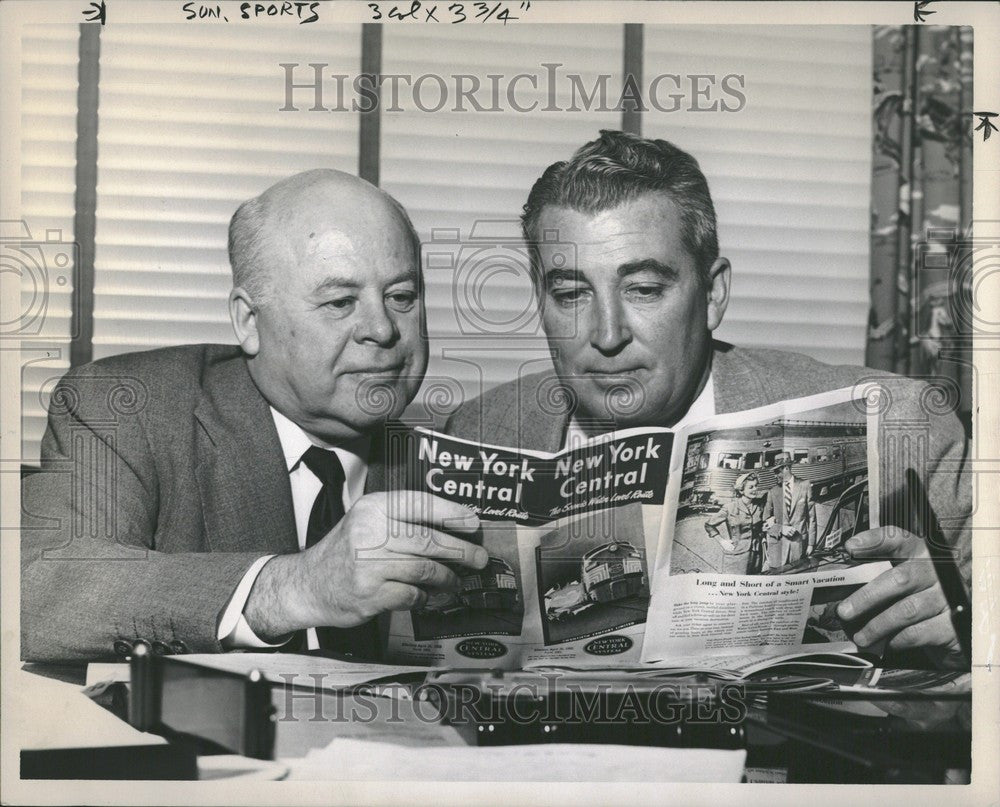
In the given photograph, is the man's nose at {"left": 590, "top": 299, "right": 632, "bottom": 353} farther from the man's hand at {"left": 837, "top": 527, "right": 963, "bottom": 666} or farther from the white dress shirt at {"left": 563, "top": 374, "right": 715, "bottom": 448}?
the man's hand at {"left": 837, "top": 527, "right": 963, "bottom": 666}

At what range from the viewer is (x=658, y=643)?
1.89m

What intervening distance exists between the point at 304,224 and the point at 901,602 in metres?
1.26

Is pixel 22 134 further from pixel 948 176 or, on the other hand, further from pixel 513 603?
pixel 948 176

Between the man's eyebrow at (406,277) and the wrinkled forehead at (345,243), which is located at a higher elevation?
the wrinkled forehead at (345,243)

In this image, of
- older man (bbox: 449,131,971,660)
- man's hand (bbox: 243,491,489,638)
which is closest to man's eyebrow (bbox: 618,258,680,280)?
older man (bbox: 449,131,971,660)

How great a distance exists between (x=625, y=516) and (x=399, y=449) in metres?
0.42

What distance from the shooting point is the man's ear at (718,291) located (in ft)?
6.29

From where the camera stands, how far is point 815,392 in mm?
1932

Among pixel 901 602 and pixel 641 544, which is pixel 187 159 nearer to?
pixel 641 544

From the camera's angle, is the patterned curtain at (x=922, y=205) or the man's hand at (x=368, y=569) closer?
the man's hand at (x=368, y=569)

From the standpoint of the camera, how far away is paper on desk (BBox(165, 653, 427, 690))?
181cm

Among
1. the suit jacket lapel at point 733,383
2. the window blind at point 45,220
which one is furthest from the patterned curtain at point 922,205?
the window blind at point 45,220

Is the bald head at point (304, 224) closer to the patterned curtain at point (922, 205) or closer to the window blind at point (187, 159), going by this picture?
the window blind at point (187, 159)

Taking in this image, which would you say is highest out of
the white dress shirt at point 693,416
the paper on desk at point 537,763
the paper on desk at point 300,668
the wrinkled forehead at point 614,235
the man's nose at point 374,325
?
the wrinkled forehead at point 614,235
